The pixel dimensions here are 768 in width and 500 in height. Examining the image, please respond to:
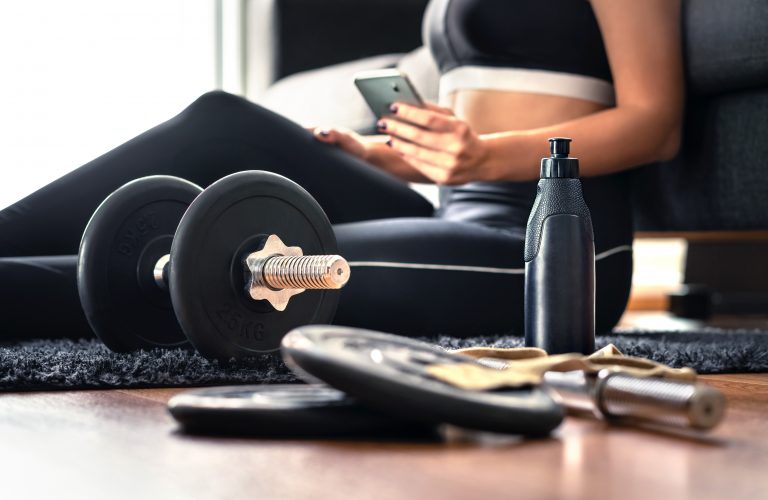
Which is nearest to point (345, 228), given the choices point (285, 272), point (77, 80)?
point (285, 272)

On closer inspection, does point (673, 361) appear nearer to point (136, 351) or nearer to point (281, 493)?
point (136, 351)

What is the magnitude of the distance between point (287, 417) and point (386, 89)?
0.89 m

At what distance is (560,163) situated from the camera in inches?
40.1

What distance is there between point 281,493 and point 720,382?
0.69 meters

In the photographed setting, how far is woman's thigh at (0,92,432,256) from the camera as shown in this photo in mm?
1394

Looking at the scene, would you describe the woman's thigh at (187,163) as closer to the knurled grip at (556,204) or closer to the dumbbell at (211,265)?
the dumbbell at (211,265)

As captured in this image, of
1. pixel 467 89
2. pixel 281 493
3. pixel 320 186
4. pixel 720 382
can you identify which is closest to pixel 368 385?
pixel 281 493

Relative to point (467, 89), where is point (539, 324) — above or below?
below

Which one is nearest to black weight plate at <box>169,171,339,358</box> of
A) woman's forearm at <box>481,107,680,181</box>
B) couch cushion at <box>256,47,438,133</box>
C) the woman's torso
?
woman's forearm at <box>481,107,680,181</box>

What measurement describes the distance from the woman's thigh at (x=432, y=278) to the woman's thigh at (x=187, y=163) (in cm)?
12

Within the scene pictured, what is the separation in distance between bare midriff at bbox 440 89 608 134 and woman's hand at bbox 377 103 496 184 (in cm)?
16

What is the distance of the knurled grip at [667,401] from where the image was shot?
0.66 metres

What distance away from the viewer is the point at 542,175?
1.04m

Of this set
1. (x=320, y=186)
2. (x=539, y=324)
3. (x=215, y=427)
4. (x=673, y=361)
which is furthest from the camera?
(x=320, y=186)
